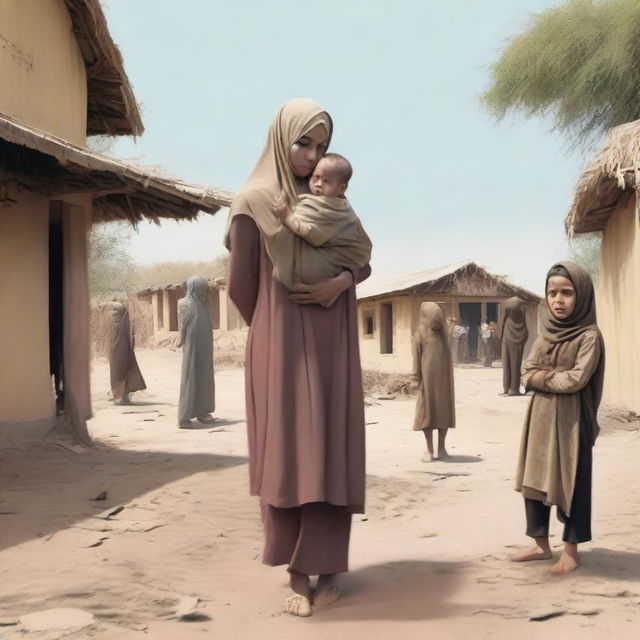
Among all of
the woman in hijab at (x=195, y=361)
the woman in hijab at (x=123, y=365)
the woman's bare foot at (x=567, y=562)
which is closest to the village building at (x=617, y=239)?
the woman in hijab at (x=195, y=361)

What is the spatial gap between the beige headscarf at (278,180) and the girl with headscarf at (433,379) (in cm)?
467

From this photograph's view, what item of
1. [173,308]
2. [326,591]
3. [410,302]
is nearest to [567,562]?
[326,591]

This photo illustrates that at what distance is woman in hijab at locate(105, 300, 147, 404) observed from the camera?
1472 centimetres

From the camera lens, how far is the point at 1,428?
7578 mm

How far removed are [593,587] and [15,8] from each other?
736 centimetres

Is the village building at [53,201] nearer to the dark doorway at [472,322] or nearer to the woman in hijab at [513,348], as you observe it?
the woman in hijab at [513,348]

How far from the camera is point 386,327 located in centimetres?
2608

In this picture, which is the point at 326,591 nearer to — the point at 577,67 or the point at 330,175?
the point at 330,175

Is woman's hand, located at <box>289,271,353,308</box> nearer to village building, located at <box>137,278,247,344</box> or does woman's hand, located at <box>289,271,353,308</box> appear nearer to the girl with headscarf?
the girl with headscarf

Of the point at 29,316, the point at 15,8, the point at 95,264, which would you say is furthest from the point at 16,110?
the point at 95,264

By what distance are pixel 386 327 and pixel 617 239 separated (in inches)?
575

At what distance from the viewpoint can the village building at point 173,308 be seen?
31.6m

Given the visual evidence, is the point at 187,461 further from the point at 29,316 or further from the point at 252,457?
the point at 252,457

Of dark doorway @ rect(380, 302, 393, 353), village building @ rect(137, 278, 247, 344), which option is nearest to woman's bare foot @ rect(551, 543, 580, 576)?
dark doorway @ rect(380, 302, 393, 353)
